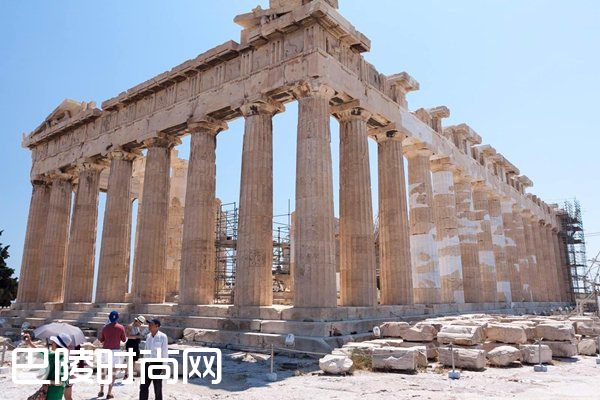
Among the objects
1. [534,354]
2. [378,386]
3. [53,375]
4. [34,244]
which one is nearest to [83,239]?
[34,244]

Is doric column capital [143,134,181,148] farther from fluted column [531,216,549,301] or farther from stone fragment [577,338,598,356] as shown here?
fluted column [531,216,549,301]

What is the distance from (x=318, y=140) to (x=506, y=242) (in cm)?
2238

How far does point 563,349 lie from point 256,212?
10326mm

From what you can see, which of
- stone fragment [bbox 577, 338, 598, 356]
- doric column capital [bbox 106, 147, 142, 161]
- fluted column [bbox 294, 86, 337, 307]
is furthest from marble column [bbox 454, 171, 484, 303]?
doric column capital [bbox 106, 147, 142, 161]

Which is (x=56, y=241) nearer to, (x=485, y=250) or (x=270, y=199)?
(x=270, y=199)

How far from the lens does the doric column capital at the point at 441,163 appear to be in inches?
997

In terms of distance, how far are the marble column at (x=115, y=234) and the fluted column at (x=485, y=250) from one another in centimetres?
1996

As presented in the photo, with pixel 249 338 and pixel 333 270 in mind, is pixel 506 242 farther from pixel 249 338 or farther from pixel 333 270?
pixel 249 338

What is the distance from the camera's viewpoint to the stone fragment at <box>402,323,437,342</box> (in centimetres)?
1298

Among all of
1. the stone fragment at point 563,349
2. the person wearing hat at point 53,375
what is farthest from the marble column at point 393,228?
Result: the person wearing hat at point 53,375

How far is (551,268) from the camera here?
41469mm

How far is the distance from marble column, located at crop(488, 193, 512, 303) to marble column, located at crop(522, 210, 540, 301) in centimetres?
521

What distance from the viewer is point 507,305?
95.2ft

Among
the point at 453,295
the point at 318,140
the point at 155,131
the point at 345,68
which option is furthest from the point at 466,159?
the point at 155,131
